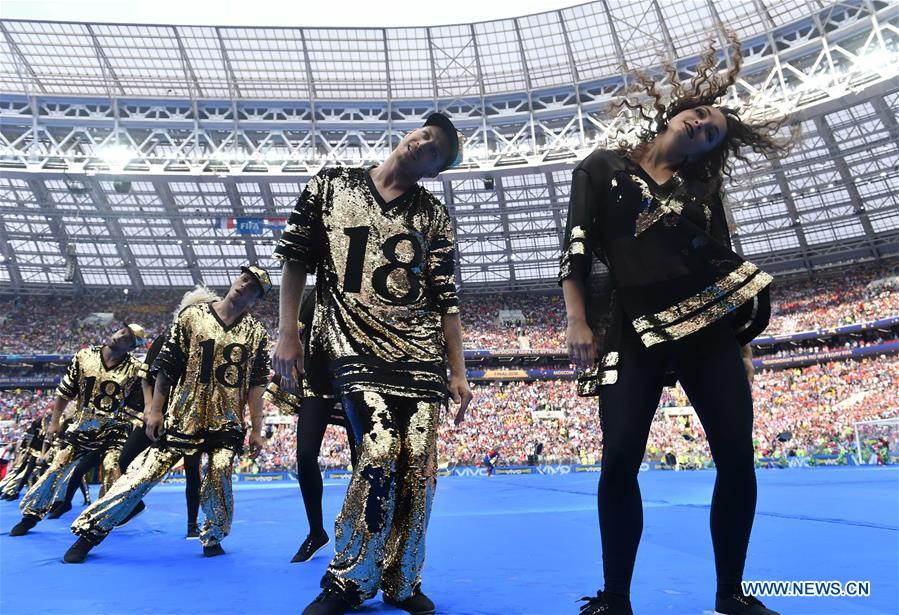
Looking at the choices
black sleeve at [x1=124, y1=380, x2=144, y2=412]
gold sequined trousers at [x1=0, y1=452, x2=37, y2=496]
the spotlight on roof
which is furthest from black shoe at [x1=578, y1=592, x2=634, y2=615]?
the spotlight on roof

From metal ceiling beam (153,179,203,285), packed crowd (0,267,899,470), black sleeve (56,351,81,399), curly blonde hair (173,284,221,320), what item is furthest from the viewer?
metal ceiling beam (153,179,203,285)

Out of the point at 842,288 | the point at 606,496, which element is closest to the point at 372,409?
the point at 606,496

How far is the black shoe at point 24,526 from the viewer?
5.92 m

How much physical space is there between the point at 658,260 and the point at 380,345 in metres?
1.22

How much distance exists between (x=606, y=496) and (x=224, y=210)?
35116 millimetres

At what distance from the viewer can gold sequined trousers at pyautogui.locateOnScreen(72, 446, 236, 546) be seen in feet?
14.3

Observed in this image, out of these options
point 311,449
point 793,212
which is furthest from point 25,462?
point 793,212

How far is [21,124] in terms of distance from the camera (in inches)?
1129

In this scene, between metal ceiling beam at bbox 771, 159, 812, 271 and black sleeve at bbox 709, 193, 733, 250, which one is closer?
black sleeve at bbox 709, 193, 733, 250

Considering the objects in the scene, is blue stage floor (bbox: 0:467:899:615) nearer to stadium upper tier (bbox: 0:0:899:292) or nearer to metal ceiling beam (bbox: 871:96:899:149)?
stadium upper tier (bbox: 0:0:899:292)

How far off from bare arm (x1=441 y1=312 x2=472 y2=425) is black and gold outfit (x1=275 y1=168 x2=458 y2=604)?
0.06 metres

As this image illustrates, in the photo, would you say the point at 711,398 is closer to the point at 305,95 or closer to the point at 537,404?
the point at 305,95

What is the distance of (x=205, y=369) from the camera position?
15.6 ft

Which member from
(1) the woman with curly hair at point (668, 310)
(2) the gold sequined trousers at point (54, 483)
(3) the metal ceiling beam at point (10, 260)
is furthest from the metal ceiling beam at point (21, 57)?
(1) the woman with curly hair at point (668, 310)
